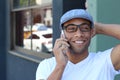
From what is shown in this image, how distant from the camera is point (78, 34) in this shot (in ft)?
7.67

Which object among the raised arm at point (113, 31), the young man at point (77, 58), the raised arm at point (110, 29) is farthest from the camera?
the raised arm at point (110, 29)

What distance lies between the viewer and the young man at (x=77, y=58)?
2303mm

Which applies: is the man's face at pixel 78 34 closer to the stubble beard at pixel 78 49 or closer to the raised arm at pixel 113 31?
the stubble beard at pixel 78 49

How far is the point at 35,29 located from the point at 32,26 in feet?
0.47

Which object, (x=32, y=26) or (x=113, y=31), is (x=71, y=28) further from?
(x=32, y=26)

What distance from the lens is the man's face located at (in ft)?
7.63

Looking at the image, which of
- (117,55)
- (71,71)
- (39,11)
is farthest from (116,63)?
(39,11)

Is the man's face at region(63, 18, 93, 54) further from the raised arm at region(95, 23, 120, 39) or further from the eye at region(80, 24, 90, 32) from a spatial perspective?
the raised arm at region(95, 23, 120, 39)

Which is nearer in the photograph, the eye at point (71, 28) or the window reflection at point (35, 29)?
the eye at point (71, 28)

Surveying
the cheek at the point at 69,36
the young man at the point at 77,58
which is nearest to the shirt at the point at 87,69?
the young man at the point at 77,58

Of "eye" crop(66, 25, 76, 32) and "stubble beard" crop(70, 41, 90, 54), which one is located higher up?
"eye" crop(66, 25, 76, 32)

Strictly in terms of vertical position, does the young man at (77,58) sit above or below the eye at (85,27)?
below

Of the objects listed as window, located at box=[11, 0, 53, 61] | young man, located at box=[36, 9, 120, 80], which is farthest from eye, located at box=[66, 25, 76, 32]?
window, located at box=[11, 0, 53, 61]

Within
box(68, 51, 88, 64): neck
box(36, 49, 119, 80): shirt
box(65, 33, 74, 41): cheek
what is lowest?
box(36, 49, 119, 80): shirt
